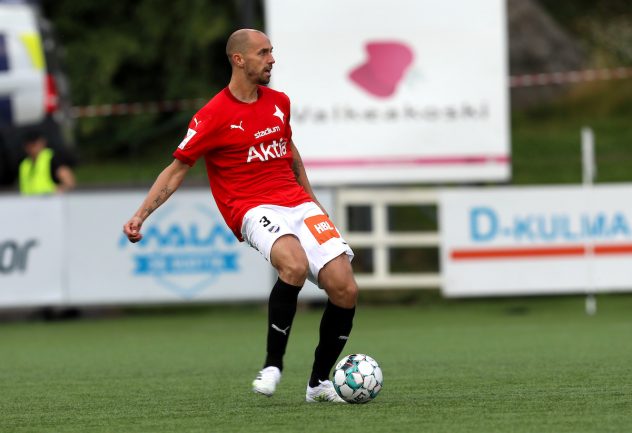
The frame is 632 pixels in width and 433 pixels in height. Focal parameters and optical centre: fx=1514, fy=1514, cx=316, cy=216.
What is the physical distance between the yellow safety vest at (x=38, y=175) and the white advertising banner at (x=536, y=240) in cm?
417

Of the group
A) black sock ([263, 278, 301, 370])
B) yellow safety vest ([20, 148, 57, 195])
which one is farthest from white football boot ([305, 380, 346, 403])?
yellow safety vest ([20, 148, 57, 195])

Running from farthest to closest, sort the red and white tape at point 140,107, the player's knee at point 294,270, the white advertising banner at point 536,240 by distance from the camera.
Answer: the red and white tape at point 140,107
the white advertising banner at point 536,240
the player's knee at point 294,270

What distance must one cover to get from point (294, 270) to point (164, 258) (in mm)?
7722

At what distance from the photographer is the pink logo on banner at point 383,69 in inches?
634

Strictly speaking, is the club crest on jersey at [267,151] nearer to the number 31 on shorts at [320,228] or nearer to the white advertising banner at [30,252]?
the number 31 on shorts at [320,228]

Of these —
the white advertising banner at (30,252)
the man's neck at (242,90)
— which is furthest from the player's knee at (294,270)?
the white advertising banner at (30,252)

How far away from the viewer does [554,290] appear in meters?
14.9

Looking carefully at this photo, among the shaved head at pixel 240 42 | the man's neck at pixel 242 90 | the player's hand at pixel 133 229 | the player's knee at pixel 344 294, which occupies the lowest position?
the player's knee at pixel 344 294

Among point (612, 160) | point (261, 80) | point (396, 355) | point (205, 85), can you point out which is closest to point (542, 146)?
point (612, 160)

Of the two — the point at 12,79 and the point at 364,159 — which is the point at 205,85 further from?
the point at 364,159

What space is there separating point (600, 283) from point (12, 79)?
30.6ft

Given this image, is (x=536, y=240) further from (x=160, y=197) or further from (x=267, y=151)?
(x=160, y=197)

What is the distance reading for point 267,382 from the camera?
7301 mm

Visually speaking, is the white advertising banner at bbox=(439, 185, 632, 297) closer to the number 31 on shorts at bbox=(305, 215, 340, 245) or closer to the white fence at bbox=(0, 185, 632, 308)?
the white fence at bbox=(0, 185, 632, 308)
